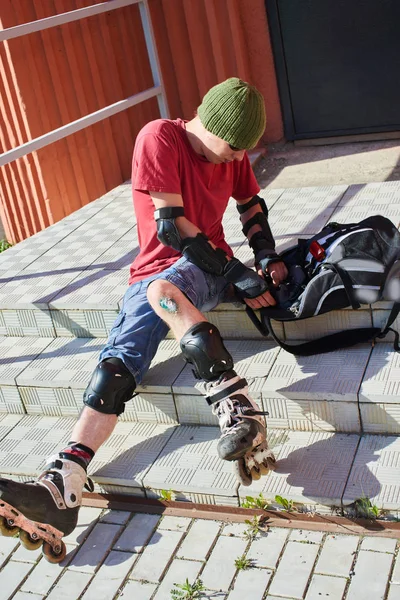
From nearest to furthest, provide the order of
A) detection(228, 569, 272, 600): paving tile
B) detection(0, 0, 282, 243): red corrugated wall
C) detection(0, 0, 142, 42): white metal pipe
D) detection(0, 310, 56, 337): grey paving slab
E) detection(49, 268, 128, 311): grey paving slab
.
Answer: detection(228, 569, 272, 600): paving tile < detection(49, 268, 128, 311): grey paving slab < detection(0, 310, 56, 337): grey paving slab < detection(0, 0, 142, 42): white metal pipe < detection(0, 0, 282, 243): red corrugated wall

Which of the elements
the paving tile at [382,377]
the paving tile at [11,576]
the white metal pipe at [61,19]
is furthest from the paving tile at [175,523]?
the white metal pipe at [61,19]

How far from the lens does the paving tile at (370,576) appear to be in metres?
2.58

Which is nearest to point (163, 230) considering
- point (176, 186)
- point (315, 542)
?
point (176, 186)

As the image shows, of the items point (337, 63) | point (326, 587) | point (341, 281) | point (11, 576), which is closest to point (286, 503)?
point (326, 587)

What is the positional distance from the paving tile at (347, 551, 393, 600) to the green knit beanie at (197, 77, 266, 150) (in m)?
1.59

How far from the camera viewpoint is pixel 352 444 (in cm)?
319

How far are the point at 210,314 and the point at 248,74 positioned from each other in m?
2.72

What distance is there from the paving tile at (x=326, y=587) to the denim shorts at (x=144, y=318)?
3.60ft

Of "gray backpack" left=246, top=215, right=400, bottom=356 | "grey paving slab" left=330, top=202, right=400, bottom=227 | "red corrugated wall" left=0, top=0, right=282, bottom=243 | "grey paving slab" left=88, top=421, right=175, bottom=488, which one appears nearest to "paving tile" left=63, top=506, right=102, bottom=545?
"grey paving slab" left=88, top=421, right=175, bottom=488

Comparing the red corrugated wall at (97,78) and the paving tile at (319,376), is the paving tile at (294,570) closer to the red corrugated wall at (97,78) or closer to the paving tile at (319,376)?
the paving tile at (319,376)

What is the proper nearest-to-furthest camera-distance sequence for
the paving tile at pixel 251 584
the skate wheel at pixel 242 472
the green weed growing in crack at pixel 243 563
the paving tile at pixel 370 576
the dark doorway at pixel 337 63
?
the paving tile at pixel 370 576
the paving tile at pixel 251 584
the green weed growing in crack at pixel 243 563
the skate wheel at pixel 242 472
the dark doorway at pixel 337 63

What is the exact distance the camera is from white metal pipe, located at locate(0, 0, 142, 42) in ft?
15.0

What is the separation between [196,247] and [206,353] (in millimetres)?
485

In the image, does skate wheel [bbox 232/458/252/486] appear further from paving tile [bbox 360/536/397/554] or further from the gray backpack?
the gray backpack
